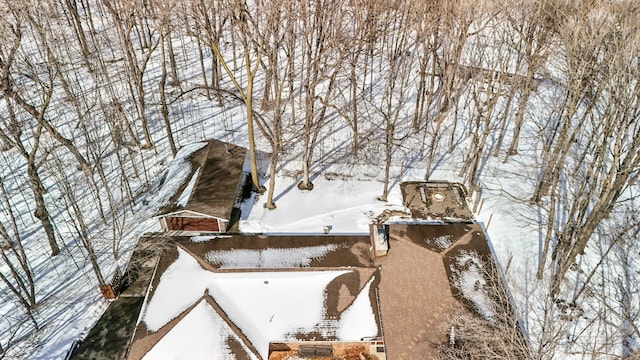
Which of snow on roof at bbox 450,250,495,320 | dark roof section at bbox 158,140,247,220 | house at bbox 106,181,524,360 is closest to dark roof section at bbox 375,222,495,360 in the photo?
house at bbox 106,181,524,360

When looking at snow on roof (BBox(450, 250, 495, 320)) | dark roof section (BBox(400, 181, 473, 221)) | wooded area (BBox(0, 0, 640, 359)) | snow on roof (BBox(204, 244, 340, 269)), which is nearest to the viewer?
snow on roof (BBox(450, 250, 495, 320))

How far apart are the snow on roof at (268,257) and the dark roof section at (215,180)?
2.58 metres

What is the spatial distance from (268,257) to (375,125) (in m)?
15.8

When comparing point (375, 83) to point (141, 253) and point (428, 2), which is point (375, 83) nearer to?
point (428, 2)

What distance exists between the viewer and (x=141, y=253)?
24141 mm

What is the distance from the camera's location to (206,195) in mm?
24719

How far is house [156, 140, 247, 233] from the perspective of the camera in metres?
23.7

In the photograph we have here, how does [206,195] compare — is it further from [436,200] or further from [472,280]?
[472,280]

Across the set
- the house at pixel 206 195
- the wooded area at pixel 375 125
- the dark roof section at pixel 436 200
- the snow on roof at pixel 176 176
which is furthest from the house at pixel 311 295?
the wooded area at pixel 375 125

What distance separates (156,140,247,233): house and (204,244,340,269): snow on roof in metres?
2.51

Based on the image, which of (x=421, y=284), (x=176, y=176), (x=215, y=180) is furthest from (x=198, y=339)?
(x=176, y=176)

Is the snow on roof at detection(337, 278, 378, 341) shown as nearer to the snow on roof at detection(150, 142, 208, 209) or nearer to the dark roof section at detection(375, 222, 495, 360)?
the dark roof section at detection(375, 222, 495, 360)

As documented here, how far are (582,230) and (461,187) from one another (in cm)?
836

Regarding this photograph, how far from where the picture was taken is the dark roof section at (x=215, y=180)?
23.9 metres
